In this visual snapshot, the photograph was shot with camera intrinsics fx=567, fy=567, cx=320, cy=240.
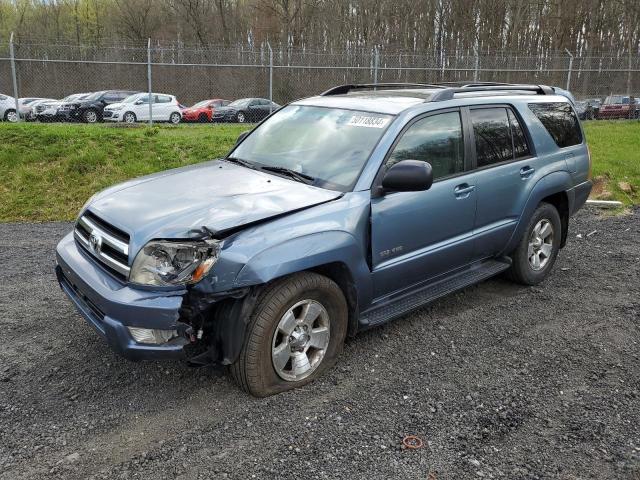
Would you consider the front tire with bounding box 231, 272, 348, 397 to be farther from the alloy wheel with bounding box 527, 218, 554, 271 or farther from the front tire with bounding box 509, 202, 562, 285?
the alloy wheel with bounding box 527, 218, 554, 271

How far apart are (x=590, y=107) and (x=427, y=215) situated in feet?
65.6

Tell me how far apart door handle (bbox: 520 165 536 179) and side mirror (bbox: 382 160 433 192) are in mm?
1580

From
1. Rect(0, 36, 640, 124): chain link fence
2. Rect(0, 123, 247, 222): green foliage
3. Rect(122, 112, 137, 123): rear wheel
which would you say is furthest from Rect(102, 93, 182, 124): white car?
Rect(0, 123, 247, 222): green foliage

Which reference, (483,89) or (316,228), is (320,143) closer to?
(316,228)

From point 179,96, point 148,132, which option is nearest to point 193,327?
point 148,132

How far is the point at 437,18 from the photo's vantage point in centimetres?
3744

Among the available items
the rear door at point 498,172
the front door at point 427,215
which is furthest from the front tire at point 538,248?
the front door at point 427,215

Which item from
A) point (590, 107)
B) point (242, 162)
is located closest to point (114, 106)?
point (590, 107)

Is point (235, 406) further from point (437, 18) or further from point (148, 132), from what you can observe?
point (437, 18)

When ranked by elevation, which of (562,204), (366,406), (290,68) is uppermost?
(290,68)

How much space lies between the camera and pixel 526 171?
16.0 ft

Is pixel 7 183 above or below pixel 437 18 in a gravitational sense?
below

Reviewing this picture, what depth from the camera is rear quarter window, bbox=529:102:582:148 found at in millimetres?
5219

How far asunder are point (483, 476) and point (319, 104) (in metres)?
3.08
